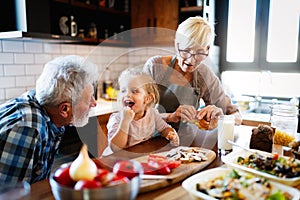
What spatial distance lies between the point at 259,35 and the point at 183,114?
2.02 meters

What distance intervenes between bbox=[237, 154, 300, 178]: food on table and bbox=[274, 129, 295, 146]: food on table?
0.37 meters

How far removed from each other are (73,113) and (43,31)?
3.60ft

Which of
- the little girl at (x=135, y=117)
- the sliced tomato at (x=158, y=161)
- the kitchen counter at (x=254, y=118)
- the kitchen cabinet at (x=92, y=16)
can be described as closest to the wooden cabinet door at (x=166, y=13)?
the kitchen cabinet at (x=92, y=16)

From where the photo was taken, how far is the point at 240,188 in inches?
30.2

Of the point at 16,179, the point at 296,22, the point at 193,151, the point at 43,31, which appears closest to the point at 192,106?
the point at 193,151

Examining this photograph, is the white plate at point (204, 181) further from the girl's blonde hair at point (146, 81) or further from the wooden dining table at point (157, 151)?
the girl's blonde hair at point (146, 81)

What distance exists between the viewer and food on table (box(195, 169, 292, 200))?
75 cm

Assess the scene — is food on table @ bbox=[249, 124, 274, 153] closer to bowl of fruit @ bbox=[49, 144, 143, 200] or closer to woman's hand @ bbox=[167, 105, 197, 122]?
woman's hand @ bbox=[167, 105, 197, 122]

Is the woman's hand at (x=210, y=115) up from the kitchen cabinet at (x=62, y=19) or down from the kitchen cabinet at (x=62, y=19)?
down

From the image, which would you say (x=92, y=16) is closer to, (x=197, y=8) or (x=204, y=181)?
(x=197, y=8)

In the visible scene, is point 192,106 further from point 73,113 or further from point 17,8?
point 17,8

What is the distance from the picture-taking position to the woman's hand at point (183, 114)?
144 cm

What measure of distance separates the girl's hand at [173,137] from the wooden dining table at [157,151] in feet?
0.07

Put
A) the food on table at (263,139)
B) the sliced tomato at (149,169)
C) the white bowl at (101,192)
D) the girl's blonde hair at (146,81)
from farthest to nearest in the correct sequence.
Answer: the girl's blonde hair at (146,81), the food on table at (263,139), the sliced tomato at (149,169), the white bowl at (101,192)
